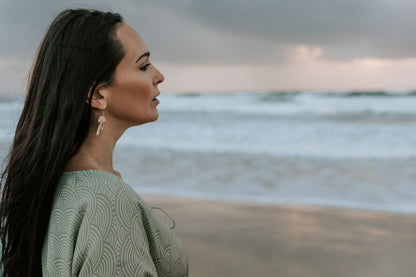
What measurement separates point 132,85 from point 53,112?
0.18 m

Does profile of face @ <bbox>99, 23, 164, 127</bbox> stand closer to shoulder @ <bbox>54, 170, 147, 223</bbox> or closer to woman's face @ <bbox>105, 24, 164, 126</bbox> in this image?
woman's face @ <bbox>105, 24, 164, 126</bbox>

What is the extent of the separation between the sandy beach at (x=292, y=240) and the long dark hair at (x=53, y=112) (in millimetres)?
2060

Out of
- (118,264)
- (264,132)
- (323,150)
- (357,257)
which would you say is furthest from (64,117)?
(264,132)

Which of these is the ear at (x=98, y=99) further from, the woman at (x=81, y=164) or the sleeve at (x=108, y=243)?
the sleeve at (x=108, y=243)

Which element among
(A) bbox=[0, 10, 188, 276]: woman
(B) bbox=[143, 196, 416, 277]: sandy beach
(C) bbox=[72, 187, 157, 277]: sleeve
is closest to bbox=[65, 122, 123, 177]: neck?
(A) bbox=[0, 10, 188, 276]: woman

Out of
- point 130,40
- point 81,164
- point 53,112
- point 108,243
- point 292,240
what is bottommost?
point 292,240

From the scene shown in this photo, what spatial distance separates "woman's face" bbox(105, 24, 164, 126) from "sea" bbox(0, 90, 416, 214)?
35 cm

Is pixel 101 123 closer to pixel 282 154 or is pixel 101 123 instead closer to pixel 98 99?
pixel 98 99

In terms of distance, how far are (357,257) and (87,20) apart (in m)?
2.74

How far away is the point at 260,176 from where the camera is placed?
5812mm

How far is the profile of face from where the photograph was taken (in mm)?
1008

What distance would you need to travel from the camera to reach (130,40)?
1.02 meters

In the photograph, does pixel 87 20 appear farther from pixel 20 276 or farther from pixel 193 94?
pixel 193 94

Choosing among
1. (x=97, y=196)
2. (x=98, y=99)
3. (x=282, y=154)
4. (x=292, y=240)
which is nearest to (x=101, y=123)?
(x=98, y=99)
